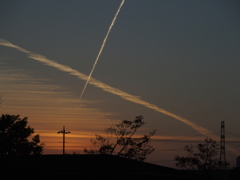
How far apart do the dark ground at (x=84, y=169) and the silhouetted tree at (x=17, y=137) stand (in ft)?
108

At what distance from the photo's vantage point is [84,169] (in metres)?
32.4

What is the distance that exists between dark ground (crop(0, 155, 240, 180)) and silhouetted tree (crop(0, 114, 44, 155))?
3292cm

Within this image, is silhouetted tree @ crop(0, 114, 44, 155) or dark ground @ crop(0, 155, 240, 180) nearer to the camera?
dark ground @ crop(0, 155, 240, 180)

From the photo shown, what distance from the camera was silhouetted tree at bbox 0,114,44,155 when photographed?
6844cm

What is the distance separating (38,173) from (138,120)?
131 feet

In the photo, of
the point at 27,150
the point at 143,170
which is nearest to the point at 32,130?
the point at 27,150

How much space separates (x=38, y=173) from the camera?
105ft

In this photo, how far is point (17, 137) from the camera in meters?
69.9

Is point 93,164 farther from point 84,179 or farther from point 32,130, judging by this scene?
point 32,130

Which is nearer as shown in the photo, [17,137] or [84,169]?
[84,169]

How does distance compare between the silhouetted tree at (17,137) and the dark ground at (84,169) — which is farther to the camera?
the silhouetted tree at (17,137)

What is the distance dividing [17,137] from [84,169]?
39.7 m

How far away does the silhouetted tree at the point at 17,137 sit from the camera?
6844cm

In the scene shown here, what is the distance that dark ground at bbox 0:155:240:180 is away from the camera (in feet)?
104
